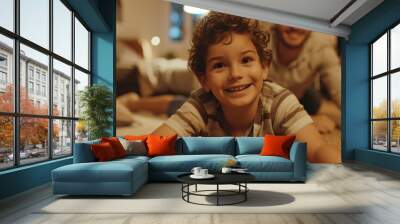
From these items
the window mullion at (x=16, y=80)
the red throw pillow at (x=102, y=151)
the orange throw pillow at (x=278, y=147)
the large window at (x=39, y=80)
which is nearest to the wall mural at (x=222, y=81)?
the large window at (x=39, y=80)

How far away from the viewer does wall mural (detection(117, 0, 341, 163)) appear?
8969 mm

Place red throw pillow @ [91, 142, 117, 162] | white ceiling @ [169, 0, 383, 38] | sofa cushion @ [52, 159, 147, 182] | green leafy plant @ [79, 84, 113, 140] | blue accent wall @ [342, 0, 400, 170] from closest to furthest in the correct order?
sofa cushion @ [52, 159, 147, 182] < red throw pillow @ [91, 142, 117, 162] < green leafy plant @ [79, 84, 113, 140] < white ceiling @ [169, 0, 383, 38] < blue accent wall @ [342, 0, 400, 170]

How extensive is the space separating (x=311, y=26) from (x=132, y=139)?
4.92m

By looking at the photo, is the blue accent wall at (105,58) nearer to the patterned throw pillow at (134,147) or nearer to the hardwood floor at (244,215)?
the patterned throw pillow at (134,147)

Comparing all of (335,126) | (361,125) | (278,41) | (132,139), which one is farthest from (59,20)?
(361,125)

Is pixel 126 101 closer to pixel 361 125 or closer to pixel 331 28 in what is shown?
pixel 331 28

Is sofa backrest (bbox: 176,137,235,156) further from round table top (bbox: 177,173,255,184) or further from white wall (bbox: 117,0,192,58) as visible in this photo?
white wall (bbox: 117,0,192,58)

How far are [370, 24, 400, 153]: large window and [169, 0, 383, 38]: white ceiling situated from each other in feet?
2.68

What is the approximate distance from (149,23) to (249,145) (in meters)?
4.02

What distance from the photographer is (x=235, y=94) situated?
29.4 feet

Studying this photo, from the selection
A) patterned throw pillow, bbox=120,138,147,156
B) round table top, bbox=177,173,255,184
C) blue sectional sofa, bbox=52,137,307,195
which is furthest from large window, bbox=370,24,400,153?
patterned throw pillow, bbox=120,138,147,156

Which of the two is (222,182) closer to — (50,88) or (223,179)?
(223,179)

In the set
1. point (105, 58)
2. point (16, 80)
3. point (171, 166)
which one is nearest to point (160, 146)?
point (171, 166)

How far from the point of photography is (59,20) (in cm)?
691
